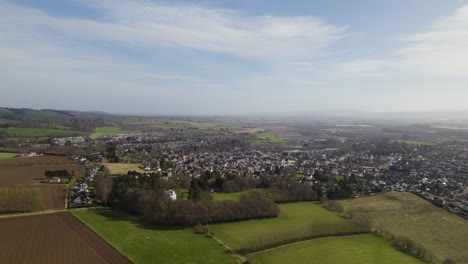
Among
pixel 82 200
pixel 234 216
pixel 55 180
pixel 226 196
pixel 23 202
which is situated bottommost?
pixel 226 196

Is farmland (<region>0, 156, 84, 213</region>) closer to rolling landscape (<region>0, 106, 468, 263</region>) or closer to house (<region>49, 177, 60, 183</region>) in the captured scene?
rolling landscape (<region>0, 106, 468, 263</region>)

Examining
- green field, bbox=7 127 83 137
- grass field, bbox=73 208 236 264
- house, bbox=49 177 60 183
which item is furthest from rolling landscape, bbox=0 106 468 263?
green field, bbox=7 127 83 137

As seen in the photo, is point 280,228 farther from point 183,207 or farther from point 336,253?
point 183,207

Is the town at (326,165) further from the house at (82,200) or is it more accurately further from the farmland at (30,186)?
the farmland at (30,186)

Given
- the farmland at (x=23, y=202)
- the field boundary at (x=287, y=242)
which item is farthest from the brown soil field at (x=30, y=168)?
the field boundary at (x=287, y=242)

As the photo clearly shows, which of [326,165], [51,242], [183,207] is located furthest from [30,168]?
[326,165]

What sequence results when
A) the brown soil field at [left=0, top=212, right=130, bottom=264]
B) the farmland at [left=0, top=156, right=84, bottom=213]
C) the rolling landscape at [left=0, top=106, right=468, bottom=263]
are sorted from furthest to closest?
the farmland at [left=0, top=156, right=84, bottom=213], the rolling landscape at [left=0, top=106, right=468, bottom=263], the brown soil field at [left=0, top=212, right=130, bottom=264]
